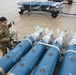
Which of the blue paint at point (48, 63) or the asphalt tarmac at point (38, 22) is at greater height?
the blue paint at point (48, 63)

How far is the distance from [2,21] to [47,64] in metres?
1.22

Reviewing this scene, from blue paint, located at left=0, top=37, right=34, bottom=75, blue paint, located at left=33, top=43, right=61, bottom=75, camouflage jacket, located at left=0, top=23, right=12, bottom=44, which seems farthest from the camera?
camouflage jacket, located at left=0, top=23, right=12, bottom=44

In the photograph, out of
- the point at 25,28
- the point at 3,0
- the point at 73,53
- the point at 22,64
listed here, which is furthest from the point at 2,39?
the point at 3,0

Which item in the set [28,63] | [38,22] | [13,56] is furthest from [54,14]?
[28,63]

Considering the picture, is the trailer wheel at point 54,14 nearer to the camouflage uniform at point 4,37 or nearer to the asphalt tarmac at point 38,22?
the asphalt tarmac at point 38,22

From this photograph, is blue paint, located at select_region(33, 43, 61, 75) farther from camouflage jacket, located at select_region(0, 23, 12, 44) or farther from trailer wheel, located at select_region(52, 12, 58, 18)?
trailer wheel, located at select_region(52, 12, 58, 18)

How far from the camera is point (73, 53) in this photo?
7.42 feet

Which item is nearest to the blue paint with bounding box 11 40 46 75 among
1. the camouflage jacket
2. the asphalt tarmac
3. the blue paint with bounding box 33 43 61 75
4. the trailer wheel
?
the blue paint with bounding box 33 43 61 75

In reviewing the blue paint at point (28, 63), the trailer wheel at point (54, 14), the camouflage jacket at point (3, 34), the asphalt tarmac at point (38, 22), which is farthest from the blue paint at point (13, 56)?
the trailer wheel at point (54, 14)

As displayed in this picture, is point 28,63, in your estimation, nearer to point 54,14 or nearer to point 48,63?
point 48,63

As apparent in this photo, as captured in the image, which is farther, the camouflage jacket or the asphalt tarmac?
the asphalt tarmac

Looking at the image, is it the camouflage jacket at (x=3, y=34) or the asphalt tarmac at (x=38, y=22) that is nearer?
the camouflage jacket at (x=3, y=34)

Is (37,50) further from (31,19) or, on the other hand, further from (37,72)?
(31,19)

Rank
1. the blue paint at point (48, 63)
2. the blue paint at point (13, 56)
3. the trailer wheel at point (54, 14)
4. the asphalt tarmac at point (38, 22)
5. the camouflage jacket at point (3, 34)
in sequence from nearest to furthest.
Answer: the blue paint at point (48, 63) → the blue paint at point (13, 56) → the camouflage jacket at point (3, 34) → the asphalt tarmac at point (38, 22) → the trailer wheel at point (54, 14)
